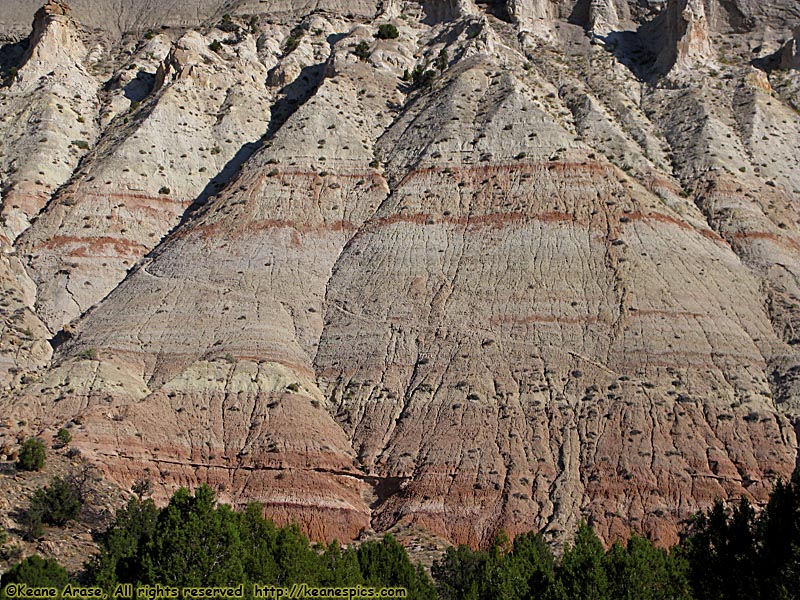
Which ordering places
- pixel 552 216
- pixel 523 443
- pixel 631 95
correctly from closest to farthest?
pixel 523 443, pixel 552 216, pixel 631 95

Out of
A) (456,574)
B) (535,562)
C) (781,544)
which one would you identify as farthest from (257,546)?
(781,544)

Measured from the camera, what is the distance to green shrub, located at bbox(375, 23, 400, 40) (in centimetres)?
7176

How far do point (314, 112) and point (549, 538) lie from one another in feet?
99.9

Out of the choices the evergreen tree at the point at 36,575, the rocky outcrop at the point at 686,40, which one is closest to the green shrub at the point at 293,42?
the rocky outcrop at the point at 686,40

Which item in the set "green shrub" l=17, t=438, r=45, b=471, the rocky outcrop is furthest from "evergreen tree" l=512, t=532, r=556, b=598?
the rocky outcrop

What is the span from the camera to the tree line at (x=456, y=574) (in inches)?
1056

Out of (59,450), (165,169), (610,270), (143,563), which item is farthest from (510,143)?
(143,563)

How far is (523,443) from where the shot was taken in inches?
1716

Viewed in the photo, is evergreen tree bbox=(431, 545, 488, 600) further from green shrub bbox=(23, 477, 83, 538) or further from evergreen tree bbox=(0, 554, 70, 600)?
evergreen tree bbox=(0, 554, 70, 600)

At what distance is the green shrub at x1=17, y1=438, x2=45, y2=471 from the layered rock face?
3.08 metres

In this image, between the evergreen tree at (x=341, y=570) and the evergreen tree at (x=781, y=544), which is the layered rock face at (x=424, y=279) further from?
the evergreen tree at (x=781, y=544)

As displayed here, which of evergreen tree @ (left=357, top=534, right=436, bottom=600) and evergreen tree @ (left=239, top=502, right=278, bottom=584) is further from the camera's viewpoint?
evergreen tree @ (left=357, top=534, right=436, bottom=600)

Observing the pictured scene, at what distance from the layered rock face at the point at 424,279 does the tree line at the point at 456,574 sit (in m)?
7.18

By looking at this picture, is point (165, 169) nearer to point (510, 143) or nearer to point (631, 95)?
point (510, 143)
